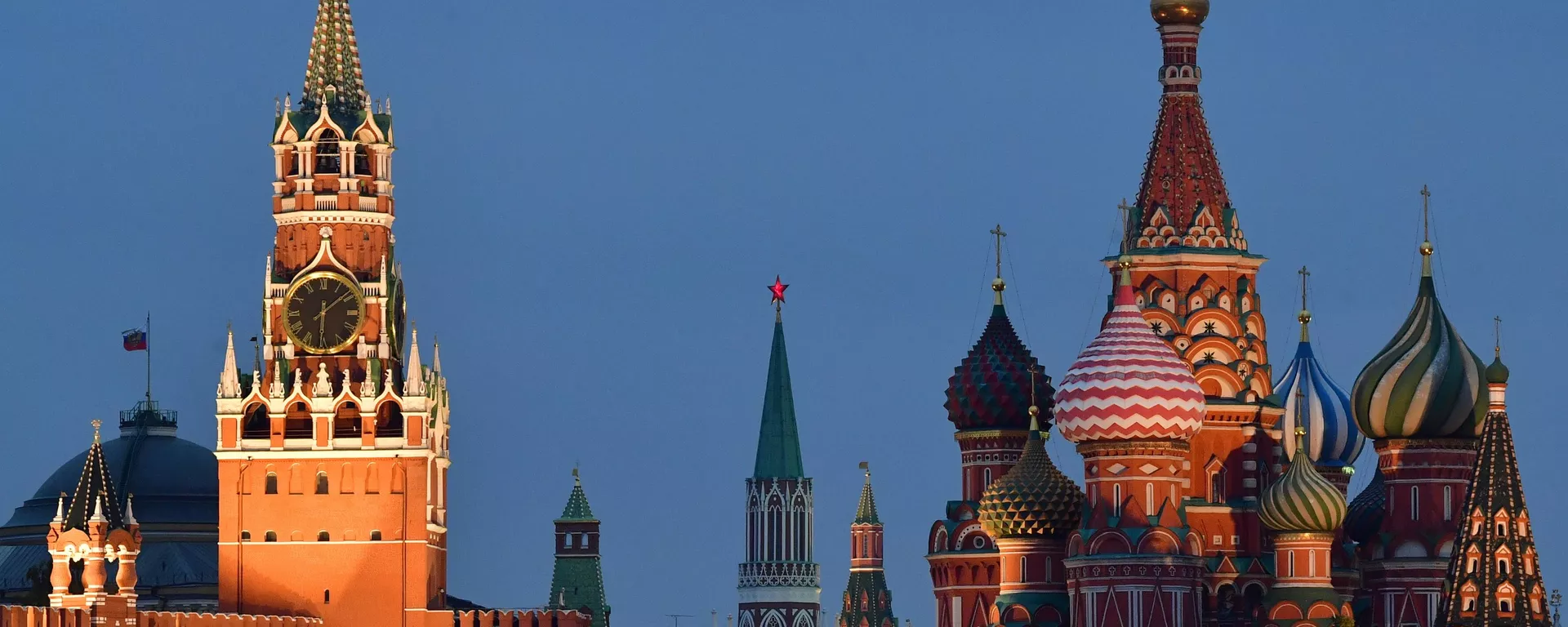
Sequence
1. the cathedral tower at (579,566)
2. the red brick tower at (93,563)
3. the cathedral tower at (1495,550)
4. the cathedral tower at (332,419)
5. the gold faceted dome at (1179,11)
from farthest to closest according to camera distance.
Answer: the cathedral tower at (579,566) < the cathedral tower at (332,419) < the gold faceted dome at (1179,11) < the red brick tower at (93,563) < the cathedral tower at (1495,550)

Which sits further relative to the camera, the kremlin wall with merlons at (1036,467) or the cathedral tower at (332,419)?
the cathedral tower at (332,419)

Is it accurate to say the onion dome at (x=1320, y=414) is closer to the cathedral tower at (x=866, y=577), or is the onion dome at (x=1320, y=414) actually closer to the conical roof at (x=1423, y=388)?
the conical roof at (x=1423, y=388)

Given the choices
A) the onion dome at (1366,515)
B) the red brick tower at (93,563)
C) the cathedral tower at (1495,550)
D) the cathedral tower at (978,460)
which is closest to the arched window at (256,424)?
the red brick tower at (93,563)

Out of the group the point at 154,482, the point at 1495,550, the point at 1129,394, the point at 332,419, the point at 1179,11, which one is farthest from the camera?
the point at 154,482

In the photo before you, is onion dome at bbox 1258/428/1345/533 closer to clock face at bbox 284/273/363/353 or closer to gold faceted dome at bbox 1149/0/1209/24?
gold faceted dome at bbox 1149/0/1209/24

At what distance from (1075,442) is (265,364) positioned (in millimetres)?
24794

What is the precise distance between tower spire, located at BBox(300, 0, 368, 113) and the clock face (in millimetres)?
4601

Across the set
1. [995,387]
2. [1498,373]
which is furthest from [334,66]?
[1498,373]

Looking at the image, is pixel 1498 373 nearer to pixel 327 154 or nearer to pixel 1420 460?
pixel 1420 460

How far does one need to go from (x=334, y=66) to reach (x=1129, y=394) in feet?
91.9

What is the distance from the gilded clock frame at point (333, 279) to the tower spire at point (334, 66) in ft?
14.6

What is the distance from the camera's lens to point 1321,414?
120 m

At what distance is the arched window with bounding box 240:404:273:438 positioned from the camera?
412 feet

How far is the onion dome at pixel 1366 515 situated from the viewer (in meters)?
116
